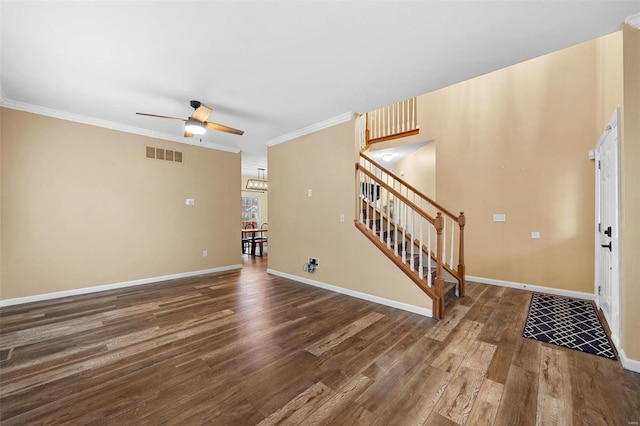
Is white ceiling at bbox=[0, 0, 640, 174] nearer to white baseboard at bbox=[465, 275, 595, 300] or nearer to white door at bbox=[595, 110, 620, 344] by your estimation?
white door at bbox=[595, 110, 620, 344]

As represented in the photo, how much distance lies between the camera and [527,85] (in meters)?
4.11

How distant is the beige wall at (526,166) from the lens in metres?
3.71

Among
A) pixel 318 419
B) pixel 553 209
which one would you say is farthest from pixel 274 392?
pixel 553 209

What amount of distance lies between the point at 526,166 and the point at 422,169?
5.97 ft

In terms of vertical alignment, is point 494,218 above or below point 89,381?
above

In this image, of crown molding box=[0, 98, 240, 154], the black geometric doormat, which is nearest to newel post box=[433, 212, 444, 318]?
the black geometric doormat

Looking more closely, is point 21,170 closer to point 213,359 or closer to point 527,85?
point 213,359

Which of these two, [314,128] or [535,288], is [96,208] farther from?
[535,288]

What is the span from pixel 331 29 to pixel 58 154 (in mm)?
4401

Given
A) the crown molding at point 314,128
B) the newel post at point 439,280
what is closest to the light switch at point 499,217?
the newel post at point 439,280

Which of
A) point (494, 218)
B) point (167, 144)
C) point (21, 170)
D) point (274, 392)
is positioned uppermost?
point (167, 144)

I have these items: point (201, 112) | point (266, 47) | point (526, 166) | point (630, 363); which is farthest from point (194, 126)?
point (526, 166)

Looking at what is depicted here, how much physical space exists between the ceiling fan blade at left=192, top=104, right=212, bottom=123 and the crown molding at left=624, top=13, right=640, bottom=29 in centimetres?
387

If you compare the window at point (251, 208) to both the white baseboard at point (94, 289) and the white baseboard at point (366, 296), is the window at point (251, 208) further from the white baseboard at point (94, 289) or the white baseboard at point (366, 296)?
the white baseboard at point (366, 296)
